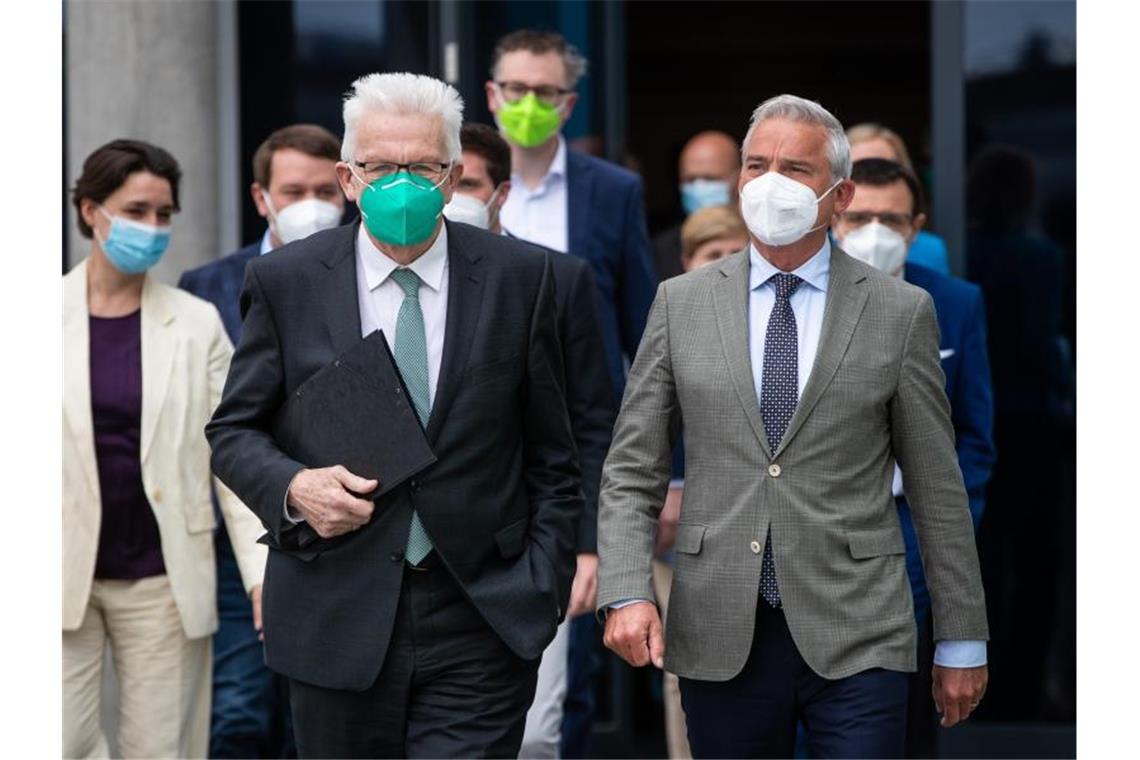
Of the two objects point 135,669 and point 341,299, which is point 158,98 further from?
point 341,299

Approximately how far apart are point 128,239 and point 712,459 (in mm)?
2401

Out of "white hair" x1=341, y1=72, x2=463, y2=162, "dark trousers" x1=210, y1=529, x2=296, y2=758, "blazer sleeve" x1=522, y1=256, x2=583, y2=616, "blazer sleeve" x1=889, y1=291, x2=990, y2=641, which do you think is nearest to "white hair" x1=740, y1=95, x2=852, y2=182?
"blazer sleeve" x1=889, y1=291, x2=990, y2=641

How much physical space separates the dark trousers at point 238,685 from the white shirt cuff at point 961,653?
2890 mm

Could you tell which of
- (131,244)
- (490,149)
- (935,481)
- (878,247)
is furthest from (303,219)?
(935,481)

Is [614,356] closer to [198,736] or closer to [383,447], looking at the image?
[198,736]

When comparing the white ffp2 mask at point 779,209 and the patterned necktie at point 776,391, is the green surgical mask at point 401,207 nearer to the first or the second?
the white ffp2 mask at point 779,209

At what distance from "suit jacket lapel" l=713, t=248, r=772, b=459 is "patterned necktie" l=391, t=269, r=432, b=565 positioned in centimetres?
69

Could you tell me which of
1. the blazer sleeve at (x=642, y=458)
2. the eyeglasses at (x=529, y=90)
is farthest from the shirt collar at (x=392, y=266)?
the eyeglasses at (x=529, y=90)

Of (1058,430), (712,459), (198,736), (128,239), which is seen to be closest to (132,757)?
(198,736)

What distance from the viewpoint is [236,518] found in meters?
6.30

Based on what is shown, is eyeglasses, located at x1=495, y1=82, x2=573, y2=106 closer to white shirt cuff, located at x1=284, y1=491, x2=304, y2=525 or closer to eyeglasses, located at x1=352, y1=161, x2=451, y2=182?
eyeglasses, located at x1=352, y1=161, x2=451, y2=182

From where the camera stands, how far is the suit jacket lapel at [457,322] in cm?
451

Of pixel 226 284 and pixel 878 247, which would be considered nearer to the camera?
pixel 878 247

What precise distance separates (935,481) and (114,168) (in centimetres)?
295
